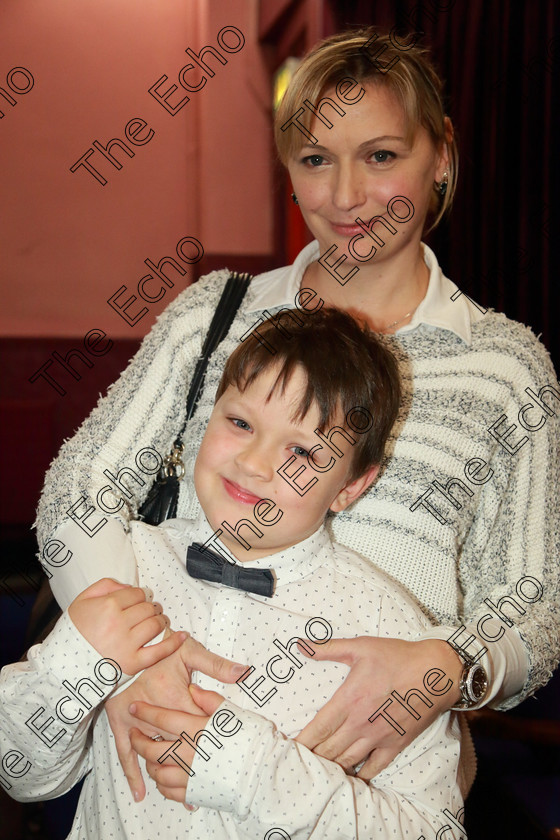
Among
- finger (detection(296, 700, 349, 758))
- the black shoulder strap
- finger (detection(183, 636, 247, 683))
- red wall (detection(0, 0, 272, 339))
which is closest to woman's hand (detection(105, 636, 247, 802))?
finger (detection(183, 636, 247, 683))

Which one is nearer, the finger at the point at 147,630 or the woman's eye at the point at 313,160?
the finger at the point at 147,630

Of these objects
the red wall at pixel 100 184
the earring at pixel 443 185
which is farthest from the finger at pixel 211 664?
the red wall at pixel 100 184

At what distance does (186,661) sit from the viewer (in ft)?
3.60

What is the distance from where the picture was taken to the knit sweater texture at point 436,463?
4.49 ft

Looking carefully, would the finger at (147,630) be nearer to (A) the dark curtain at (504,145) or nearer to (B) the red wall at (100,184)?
(A) the dark curtain at (504,145)

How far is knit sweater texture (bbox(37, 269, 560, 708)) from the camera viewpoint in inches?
53.9

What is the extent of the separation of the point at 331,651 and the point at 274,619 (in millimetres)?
95

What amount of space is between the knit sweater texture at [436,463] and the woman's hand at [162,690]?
0.29m

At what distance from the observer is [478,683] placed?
1228mm

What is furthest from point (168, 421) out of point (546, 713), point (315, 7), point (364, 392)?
point (315, 7)

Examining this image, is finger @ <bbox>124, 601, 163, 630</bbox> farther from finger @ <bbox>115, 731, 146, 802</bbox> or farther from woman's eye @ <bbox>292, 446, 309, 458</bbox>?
woman's eye @ <bbox>292, 446, 309, 458</bbox>

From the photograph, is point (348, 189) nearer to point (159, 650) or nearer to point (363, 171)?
point (363, 171)

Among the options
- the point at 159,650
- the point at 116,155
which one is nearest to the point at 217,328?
the point at 159,650

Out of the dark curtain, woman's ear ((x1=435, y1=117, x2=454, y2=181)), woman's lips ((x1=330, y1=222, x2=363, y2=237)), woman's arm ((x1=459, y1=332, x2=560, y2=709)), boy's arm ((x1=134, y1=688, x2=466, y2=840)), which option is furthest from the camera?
the dark curtain
